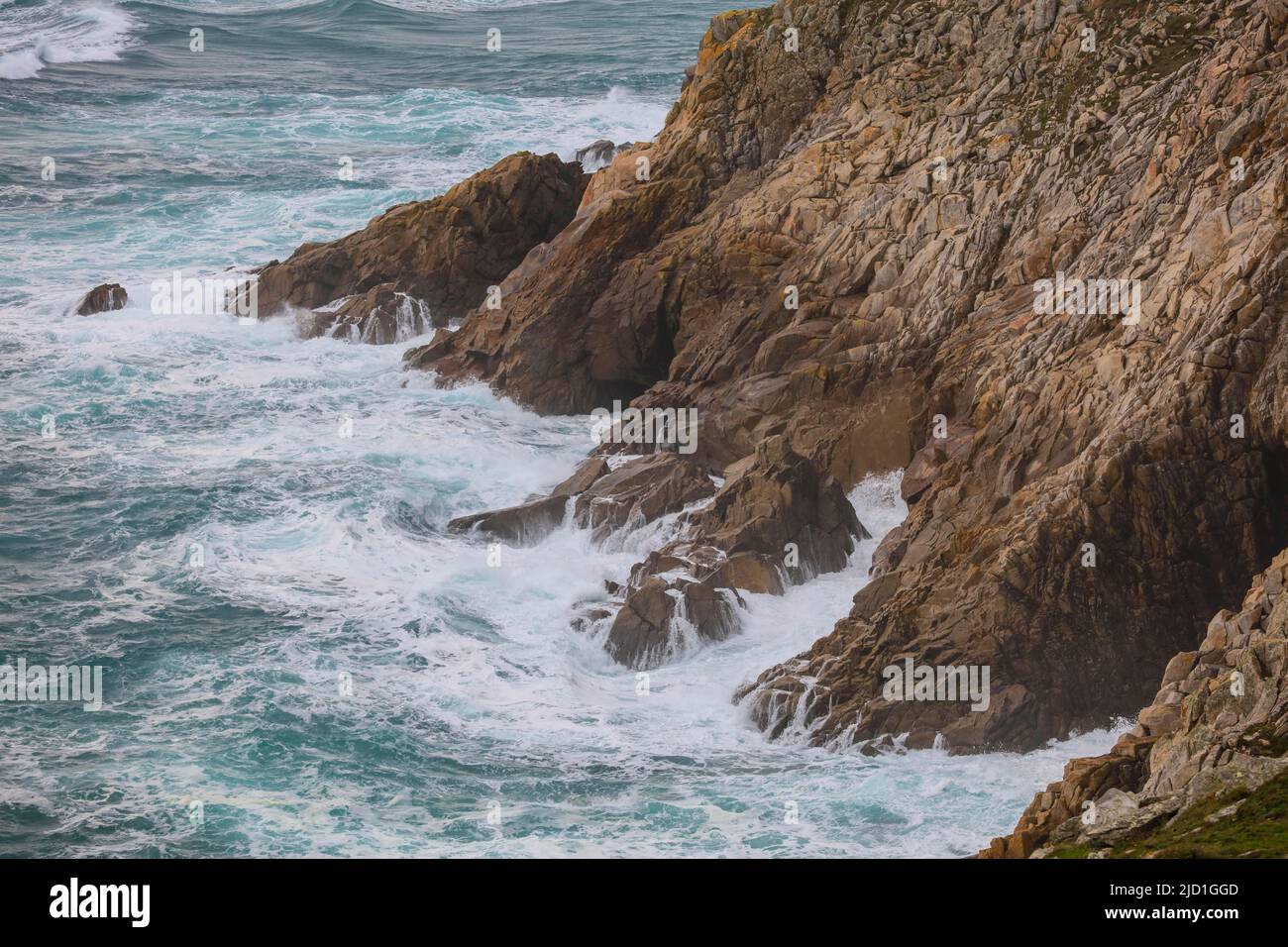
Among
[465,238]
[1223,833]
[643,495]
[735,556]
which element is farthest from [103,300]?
[1223,833]

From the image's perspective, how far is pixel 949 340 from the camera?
123 ft

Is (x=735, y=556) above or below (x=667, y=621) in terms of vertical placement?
above

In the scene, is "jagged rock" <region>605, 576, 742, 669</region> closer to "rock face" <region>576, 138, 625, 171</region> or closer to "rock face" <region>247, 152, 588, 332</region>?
"rock face" <region>247, 152, 588, 332</region>

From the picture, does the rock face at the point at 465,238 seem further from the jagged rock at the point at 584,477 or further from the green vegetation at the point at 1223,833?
the green vegetation at the point at 1223,833

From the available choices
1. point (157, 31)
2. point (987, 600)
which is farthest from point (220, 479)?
point (157, 31)

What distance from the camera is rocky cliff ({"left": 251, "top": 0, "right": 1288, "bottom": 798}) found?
1183 inches

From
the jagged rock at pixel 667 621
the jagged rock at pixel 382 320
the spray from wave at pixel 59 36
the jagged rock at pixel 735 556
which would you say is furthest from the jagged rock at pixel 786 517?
the spray from wave at pixel 59 36

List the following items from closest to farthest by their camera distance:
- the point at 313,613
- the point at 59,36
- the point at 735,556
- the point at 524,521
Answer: the point at 735,556 → the point at 313,613 → the point at 524,521 → the point at 59,36

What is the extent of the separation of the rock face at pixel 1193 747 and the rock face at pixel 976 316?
478 centimetres

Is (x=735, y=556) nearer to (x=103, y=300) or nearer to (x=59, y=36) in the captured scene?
(x=103, y=300)

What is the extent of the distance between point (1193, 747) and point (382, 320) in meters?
33.7

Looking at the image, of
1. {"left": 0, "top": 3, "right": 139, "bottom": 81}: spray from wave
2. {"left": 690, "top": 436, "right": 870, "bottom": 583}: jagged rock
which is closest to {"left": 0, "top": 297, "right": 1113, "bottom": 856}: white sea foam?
{"left": 690, "top": 436, "right": 870, "bottom": 583}: jagged rock

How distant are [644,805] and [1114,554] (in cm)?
917

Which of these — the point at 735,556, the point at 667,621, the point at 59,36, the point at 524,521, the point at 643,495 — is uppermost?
the point at 59,36
